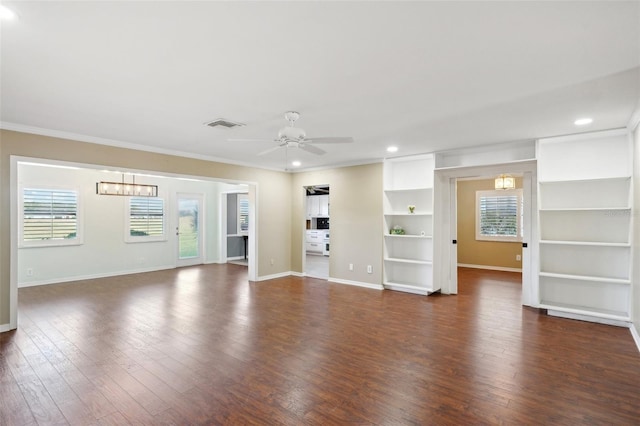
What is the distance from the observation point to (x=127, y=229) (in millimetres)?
7727

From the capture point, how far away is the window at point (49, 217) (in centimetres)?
640

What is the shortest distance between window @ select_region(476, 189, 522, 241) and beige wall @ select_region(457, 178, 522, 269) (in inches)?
5.1

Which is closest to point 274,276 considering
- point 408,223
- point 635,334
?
point 408,223

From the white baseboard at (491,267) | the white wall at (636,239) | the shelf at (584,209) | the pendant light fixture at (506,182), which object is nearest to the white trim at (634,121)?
the white wall at (636,239)

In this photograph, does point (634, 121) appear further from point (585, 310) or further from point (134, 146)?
point (134, 146)

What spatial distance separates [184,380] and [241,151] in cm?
378

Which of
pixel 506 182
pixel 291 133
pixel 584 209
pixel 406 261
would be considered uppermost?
pixel 291 133

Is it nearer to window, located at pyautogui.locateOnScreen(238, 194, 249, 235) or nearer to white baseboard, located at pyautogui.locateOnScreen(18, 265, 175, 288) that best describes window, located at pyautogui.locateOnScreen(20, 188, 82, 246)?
white baseboard, located at pyautogui.locateOnScreen(18, 265, 175, 288)

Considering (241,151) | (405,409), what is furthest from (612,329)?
(241,151)

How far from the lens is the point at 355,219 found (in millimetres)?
6652

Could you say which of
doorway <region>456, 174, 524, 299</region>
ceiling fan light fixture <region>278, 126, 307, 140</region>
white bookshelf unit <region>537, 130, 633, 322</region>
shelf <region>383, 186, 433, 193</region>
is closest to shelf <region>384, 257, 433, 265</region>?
shelf <region>383, 186, 433, 193</region>

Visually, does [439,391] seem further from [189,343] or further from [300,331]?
[189,343]

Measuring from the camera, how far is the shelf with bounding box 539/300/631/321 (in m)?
4.12

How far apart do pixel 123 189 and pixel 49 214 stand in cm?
152
